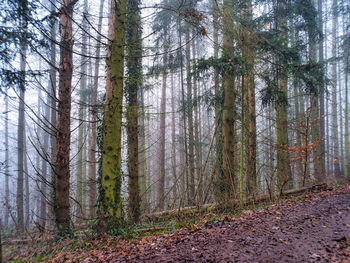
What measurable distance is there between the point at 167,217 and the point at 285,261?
15.9 ft

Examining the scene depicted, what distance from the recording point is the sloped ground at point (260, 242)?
2.97 m

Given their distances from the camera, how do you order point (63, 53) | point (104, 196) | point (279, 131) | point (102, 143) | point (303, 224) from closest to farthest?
1. point (303, 224)
2. point (104, 196)
3. point (102, 143)
4. point (63, 53)
5. point (279, 131)

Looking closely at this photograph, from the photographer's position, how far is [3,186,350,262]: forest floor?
297 centimetres

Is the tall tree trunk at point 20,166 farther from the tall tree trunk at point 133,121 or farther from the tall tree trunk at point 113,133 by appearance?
the tall tree trunk at point 133,121

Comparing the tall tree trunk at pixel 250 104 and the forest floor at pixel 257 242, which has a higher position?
the tall tree trunk at pixel 250 104

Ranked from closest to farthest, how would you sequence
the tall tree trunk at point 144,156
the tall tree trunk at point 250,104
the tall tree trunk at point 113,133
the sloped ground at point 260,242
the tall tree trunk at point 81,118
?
the sloped ground at point 260,242, the tall tree trunk at point 113,133, the tall tree trunk at point 81,118, the tall tree trunk at point 250,104, the tall tree trunk at point 144,156

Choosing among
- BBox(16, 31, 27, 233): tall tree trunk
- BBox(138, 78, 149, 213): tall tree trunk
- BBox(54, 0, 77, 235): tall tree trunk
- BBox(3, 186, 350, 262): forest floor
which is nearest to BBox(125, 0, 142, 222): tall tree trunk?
BBox(138, 78, 149, 213): tall tree trunk

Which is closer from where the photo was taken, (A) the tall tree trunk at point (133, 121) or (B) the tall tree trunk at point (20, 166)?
(A) the tall tree trunk at point (133, 121)

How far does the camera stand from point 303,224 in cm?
417

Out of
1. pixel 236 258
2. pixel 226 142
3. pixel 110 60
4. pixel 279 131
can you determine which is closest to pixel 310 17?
pixel 279 131

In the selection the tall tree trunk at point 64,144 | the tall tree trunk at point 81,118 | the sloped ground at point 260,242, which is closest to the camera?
the sloped ground at point 260,242

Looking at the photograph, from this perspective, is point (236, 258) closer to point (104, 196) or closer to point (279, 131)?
point (104, 196)

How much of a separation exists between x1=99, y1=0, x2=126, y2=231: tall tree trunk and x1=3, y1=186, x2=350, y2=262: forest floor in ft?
2.22

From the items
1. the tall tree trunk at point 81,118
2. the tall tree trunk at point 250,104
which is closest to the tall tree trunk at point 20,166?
the tall tree trunk at point 81,118
